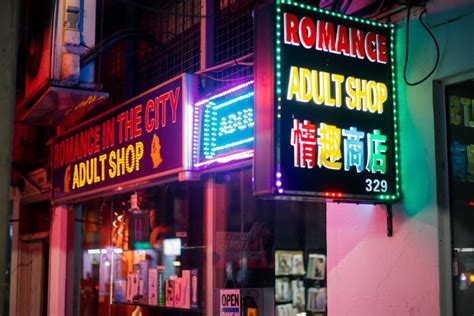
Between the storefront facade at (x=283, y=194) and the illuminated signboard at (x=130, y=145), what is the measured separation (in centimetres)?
3

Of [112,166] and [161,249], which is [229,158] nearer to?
[161,249]

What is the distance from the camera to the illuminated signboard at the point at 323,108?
6051 millimetres

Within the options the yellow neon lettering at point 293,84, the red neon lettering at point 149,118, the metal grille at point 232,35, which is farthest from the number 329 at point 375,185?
the red neon lettering at point 149,118

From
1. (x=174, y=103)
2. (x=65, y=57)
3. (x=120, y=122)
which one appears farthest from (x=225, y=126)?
(x=120, y=122)

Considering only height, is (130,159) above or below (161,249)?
above

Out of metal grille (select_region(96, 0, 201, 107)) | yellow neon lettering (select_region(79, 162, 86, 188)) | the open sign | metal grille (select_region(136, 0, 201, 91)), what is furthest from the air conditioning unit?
the open sign

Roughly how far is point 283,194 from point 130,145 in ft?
16.0

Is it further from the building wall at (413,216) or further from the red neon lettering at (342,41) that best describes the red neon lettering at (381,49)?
the red neon lettering at (342,41)

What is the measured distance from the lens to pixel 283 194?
5965mm

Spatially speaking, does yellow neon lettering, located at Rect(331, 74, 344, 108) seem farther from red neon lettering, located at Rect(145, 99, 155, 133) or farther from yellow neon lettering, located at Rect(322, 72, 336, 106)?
red neon lettering, located at Rect(145, 99, 155, 133)

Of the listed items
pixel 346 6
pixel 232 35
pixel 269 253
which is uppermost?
pixel 232 35

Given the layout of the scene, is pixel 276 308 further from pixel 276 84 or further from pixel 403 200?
pixel 276 84

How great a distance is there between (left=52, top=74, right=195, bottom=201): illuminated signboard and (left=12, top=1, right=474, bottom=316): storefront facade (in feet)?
0.10

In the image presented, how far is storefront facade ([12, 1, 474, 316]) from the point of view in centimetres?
634
